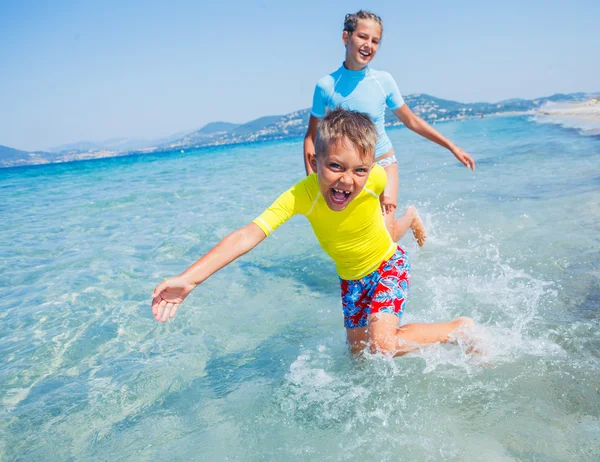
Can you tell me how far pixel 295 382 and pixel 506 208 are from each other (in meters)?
5.77

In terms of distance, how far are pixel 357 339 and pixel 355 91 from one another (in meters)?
2.23

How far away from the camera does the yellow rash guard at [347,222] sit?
2.85 metres

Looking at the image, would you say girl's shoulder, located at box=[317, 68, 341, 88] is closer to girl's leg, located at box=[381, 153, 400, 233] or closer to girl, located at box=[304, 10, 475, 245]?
girl, located at box=[304, 10, 475, 245]

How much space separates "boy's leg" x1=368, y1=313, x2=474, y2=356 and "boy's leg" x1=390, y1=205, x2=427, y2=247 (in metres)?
1.23

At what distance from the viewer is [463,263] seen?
5.24 meters

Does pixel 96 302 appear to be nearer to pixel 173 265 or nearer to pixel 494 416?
pixel 173 265

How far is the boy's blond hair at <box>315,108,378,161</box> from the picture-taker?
2.65m

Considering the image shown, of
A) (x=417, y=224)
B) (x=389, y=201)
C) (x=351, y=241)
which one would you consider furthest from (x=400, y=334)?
(x=417, y=224)

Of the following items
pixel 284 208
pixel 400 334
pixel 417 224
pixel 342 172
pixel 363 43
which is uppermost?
pixel 363 43

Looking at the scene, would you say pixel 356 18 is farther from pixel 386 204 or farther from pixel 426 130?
pixel 386 204

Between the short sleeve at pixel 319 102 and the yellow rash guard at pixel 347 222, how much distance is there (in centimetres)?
133

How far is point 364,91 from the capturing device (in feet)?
13.5

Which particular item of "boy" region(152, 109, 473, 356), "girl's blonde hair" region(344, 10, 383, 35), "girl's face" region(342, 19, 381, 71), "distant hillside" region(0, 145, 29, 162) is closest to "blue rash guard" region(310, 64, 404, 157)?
"girl's face" region(342, 19, 381, 71)

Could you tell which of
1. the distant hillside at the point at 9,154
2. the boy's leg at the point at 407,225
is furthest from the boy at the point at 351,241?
the distant hillside at the point at 9,154
